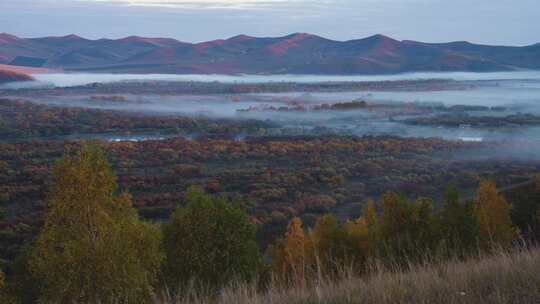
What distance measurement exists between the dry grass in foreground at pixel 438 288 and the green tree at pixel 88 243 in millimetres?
2739

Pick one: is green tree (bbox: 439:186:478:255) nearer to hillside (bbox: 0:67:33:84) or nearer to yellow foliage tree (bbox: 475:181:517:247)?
yellow foliage tree (bbox: 475:181:517:247)

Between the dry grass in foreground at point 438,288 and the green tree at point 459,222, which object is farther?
the green tree at point 459,222

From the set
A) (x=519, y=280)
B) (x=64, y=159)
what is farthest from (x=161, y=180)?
(x=519, y=280)

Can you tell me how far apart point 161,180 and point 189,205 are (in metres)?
31.3

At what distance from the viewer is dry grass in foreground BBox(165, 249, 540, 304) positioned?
4.21 meters

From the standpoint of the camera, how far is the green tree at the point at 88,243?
7242mm

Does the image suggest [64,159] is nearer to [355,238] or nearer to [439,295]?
[439,295]

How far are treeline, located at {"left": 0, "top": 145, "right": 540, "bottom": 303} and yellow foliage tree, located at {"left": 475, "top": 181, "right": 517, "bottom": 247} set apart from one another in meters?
0.03

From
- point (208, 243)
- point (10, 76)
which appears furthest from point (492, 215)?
point (10, 76)

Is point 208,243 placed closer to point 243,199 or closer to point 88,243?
point 88,243

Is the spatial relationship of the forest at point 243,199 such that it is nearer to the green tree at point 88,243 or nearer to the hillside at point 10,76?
the green tree at point 88,243

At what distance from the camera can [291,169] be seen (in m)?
48.8

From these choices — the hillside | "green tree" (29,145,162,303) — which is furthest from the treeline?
the hillside

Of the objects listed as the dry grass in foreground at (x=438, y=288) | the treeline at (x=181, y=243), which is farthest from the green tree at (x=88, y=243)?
the dry grass in foreground at (x=438, y=288)
